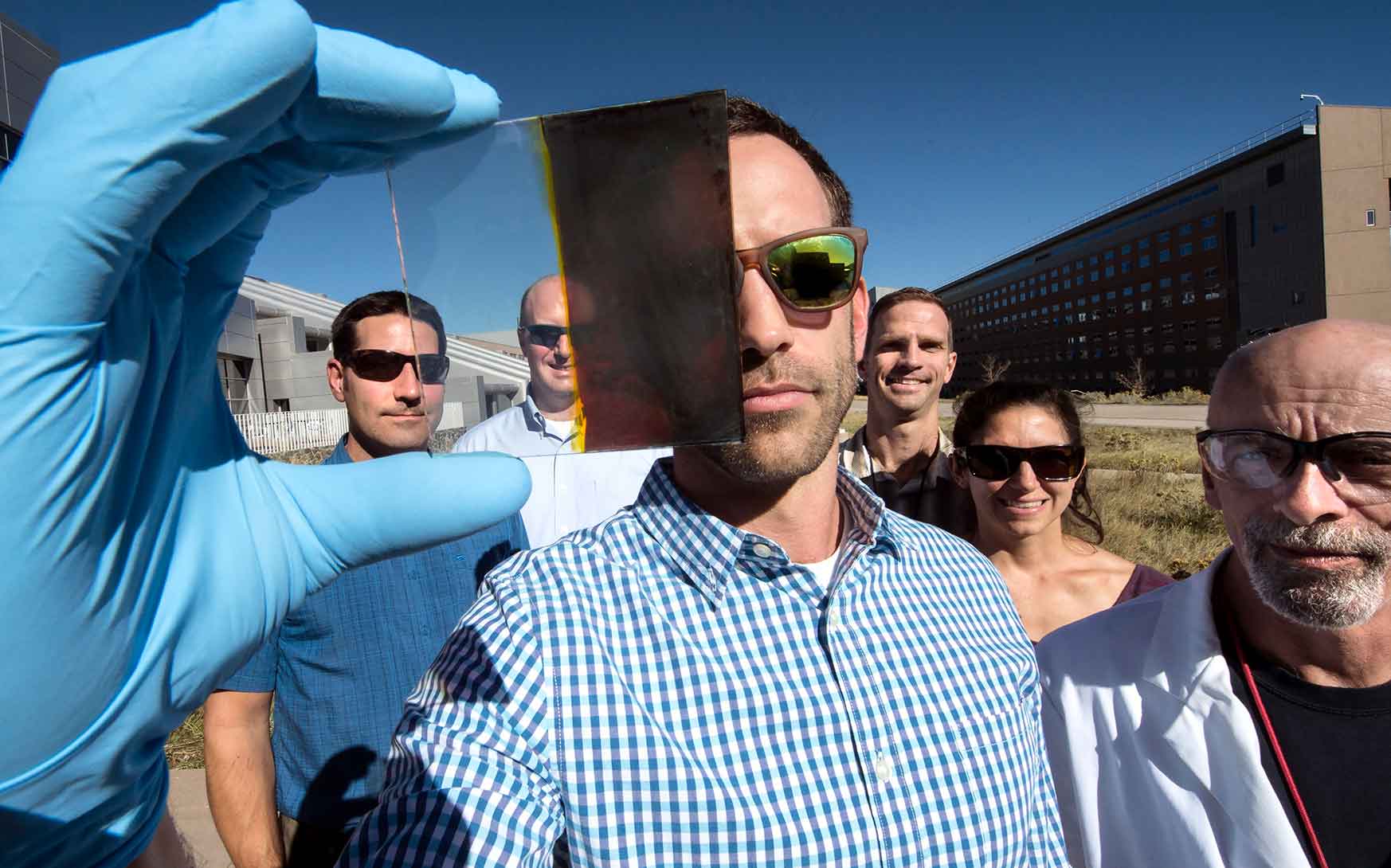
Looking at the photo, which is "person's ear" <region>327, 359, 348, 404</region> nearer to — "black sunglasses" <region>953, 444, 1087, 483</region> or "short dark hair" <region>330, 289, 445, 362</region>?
"short dark hair" <region>330, 289, 445, 362</region>

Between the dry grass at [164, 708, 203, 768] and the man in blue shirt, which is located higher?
the man in blue shirt

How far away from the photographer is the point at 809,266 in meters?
1.40

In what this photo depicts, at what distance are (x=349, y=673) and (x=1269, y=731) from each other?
8.51ft

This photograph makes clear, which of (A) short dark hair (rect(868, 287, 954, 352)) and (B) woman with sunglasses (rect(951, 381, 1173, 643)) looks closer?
(B) woman with sunglasses (rect(951, 381, 1173, 643))

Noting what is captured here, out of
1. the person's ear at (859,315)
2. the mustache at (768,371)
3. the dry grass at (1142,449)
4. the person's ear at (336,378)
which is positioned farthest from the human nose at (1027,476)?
the dry grass at (1142,449)

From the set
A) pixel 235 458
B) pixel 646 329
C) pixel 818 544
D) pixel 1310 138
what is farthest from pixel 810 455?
pixel 1310 138

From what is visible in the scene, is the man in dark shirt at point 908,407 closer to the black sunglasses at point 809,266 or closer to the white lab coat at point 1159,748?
the white lab coat at point 1159,748

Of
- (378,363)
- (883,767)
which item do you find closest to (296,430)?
(378,363)

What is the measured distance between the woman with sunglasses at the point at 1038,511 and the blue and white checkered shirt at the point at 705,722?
1550 millimetres

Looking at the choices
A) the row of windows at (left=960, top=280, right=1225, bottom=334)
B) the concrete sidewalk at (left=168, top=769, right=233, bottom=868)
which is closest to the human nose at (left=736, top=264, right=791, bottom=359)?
the concrete sidewalk at (left=168, top=769, right=233, bottom=868)

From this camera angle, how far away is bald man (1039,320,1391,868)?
1.65 m

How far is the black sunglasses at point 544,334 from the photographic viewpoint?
1.11 meters

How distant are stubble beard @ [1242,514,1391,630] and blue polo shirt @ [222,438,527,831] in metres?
2.40

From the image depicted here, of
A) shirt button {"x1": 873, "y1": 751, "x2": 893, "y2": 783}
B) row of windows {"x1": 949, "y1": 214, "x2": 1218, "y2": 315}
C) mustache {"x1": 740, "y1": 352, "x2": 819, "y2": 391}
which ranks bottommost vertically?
shirt button {"x1": 873, "y1": 751, "x2": 893, "y2": 783}
